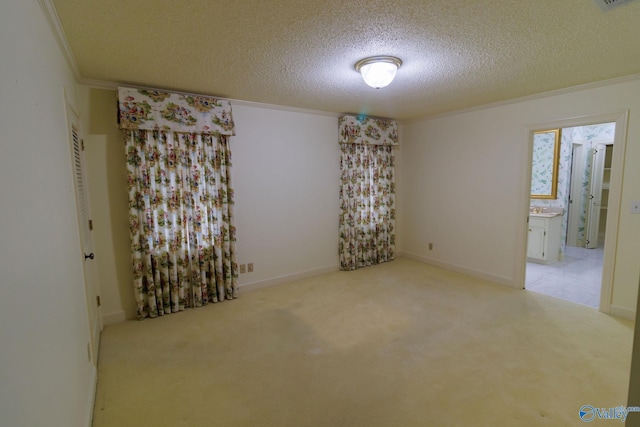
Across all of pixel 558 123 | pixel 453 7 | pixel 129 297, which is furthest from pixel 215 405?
pixel 558 123

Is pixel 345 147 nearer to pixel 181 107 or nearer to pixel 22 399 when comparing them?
pixel 181 107

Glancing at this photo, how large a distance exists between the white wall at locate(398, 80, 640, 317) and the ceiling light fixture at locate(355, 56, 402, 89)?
7.45 feet

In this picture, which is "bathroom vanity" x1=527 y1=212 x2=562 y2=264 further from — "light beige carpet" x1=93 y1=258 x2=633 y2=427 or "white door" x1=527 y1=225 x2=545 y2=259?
"light beige carpet" x1=93 y1=258 x2=633 y2=427

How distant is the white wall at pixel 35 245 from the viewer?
2.90 ft

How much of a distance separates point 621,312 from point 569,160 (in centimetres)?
334

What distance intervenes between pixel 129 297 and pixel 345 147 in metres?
3.38

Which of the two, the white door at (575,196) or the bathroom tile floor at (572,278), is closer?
the bathroom tile floor at (572,278)

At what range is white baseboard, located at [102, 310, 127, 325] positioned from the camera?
308cm

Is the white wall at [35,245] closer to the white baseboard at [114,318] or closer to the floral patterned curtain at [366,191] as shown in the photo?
the white baseboard at [114,318]

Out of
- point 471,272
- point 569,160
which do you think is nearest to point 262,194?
point 471,272

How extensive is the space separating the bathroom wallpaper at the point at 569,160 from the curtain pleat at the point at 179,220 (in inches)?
222

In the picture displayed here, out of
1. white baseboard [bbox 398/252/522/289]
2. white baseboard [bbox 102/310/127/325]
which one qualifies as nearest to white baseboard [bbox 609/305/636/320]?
white baseboard [bbox 398/252/522/289]

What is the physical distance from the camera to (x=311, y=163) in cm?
438

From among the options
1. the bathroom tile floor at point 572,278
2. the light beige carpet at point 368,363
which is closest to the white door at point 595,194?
the bathroom tile floor at point 572,278
